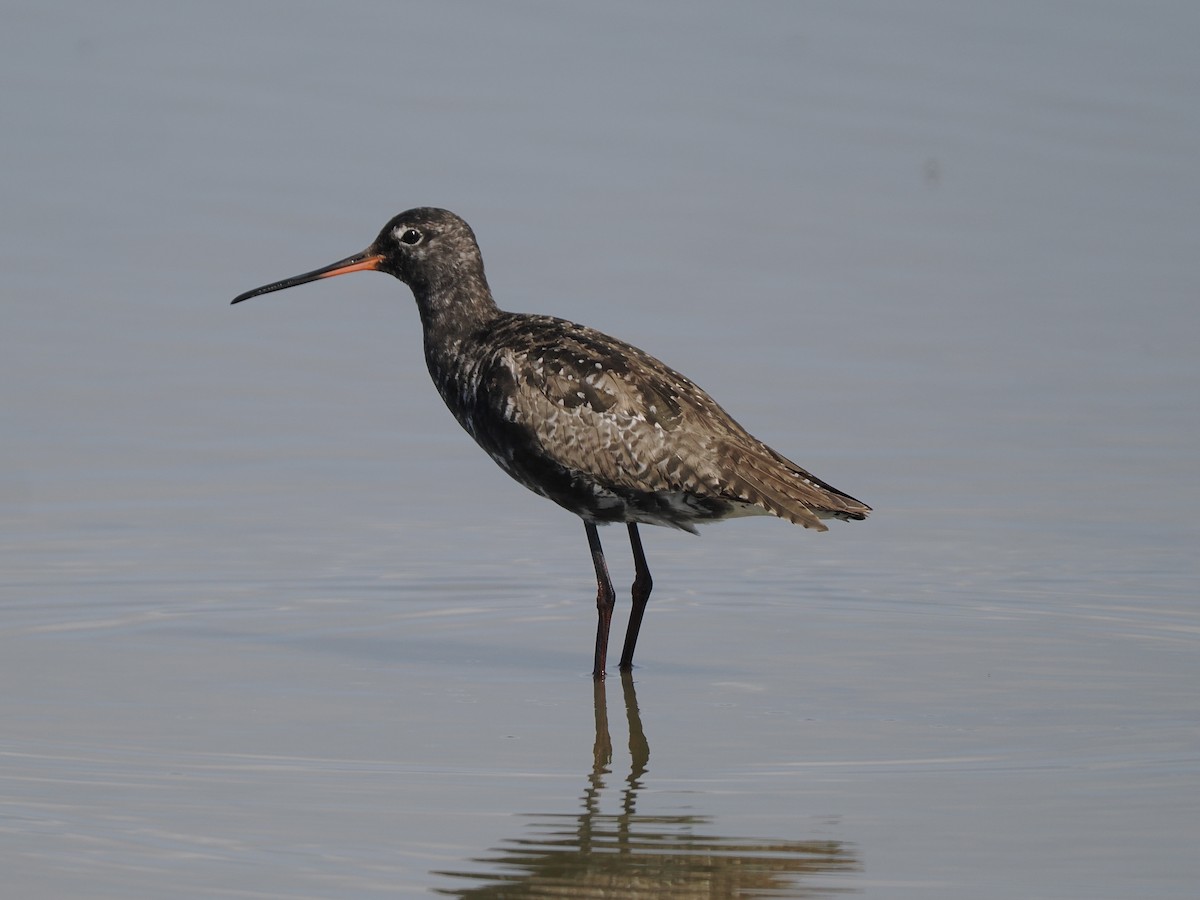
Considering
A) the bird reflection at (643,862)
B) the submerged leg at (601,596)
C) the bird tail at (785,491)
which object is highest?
the bird tail at (785,491)

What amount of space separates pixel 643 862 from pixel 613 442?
3.12 meters

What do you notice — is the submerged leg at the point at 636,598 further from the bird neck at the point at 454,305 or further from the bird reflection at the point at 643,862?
the bird reflection at the point at 643,862

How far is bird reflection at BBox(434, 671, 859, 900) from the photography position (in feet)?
23.6

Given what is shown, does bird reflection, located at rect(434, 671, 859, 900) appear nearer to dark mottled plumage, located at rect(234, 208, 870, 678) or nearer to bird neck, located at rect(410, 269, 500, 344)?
dark mottled plumage, located at rect(234, 208, 870, 678)

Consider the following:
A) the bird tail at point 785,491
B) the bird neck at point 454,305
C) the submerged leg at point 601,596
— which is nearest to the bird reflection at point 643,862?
the submerged leg at point 601,596

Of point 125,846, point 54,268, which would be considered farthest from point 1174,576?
point 54,268

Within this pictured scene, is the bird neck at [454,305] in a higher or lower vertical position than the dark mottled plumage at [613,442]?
higher

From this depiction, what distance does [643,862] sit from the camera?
745 cm

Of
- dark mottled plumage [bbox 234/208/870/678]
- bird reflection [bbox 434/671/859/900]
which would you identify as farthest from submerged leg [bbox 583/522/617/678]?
bird reflection [bbox 434/671/859/900]

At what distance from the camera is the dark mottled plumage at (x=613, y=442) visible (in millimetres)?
10250

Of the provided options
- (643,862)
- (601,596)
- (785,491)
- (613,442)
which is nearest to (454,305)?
(613,442)

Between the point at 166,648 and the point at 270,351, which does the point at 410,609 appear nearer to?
the point at 166,648

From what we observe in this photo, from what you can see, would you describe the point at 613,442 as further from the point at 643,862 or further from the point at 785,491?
the point at 643,862

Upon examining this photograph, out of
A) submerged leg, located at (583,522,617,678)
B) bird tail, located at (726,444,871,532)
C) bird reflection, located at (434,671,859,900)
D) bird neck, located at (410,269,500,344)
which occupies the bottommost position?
bird reflection, located at (434,671,859,900)
